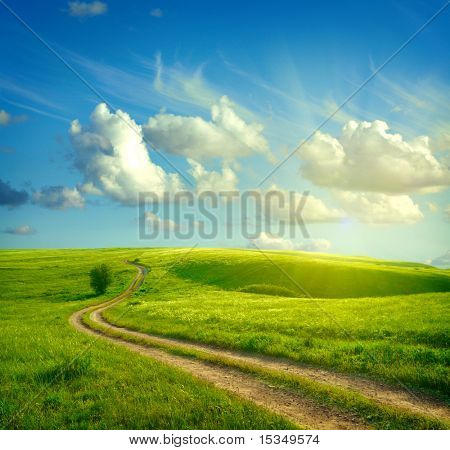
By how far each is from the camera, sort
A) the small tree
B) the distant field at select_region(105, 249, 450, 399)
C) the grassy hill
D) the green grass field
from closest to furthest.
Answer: the green grass field, the distant field at select_region(105, 249, 450, 399), the small tree, the grassy hill

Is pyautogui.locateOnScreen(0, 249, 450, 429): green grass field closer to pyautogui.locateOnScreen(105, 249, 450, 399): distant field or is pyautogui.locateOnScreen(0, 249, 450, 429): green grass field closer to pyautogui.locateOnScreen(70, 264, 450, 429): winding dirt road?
pyautogui.locateOnScreen(105, 249, 450, 399): distant field

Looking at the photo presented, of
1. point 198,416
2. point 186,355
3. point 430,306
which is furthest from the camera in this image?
point 430,306

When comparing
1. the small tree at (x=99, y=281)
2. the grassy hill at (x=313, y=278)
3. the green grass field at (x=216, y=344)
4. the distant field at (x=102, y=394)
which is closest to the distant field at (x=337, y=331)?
the green grass field at (x=216, y=344)

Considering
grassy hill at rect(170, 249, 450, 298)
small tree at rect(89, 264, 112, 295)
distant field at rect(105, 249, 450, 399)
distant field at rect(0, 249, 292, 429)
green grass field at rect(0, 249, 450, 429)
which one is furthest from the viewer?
grassy hill at rect(170, 249, 450, 298)

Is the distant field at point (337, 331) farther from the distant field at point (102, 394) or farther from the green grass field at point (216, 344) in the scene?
the distant field at point (102, 394)

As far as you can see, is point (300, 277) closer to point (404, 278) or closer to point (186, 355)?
point (404, 278)

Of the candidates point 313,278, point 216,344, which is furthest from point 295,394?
point 313,278

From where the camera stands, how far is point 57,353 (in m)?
16.5

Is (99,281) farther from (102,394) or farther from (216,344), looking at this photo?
(102,394)

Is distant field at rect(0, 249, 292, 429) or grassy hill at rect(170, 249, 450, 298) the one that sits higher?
distant field at rect(0, 249, 292, 429)

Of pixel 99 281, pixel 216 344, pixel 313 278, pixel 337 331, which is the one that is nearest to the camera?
pixel 216 344

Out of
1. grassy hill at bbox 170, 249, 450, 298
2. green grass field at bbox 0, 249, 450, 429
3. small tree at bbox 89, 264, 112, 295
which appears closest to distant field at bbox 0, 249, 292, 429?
green grass field at bbox 0, 249, 450, 429

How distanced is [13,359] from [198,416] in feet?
35.1
